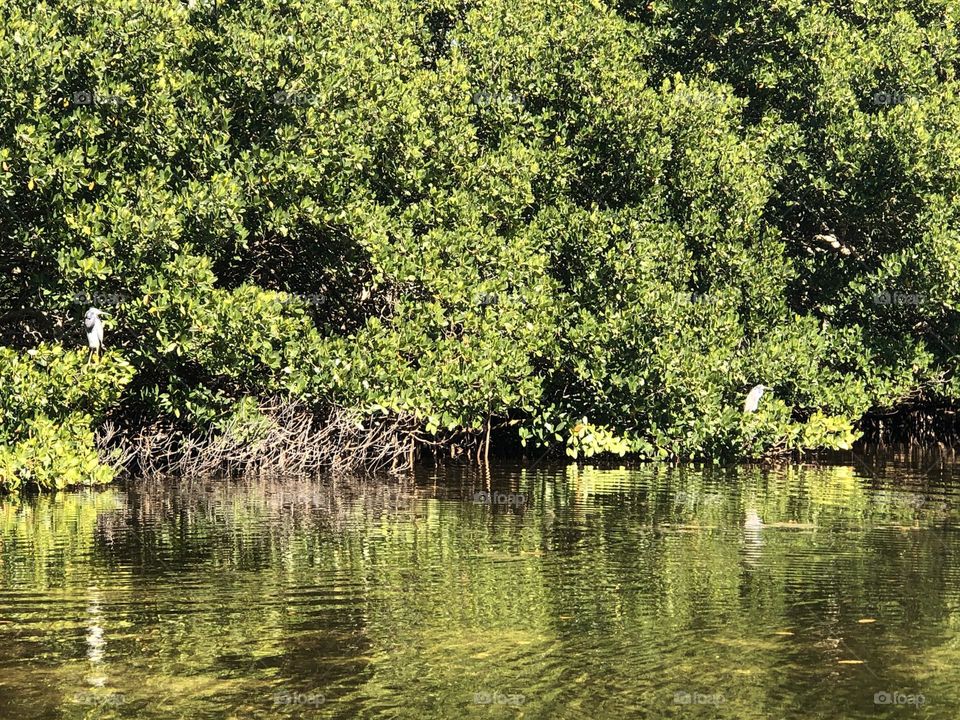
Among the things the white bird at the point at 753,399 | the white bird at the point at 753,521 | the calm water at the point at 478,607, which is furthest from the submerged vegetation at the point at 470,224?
the white bird at the point at 753,521

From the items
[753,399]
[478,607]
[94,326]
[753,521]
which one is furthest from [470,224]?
[478,607]

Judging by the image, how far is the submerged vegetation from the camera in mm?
19391

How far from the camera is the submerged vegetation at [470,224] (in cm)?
1939

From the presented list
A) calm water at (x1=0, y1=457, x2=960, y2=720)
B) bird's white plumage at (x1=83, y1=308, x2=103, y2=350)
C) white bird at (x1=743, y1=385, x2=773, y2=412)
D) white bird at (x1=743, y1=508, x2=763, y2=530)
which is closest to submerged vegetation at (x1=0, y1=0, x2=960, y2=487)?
white bird at (x1=743, y1=385, x2=773, y2=412)

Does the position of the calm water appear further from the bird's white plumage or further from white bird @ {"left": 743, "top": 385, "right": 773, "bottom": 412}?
white bird @ {"left": 743, "top": 385, "right": 773, "bottom": 412}

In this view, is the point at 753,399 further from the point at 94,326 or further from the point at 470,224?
the point at 94,326

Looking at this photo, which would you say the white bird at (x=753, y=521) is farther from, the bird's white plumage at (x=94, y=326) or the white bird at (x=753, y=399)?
the bird's white plumage at (x=94, y=326)

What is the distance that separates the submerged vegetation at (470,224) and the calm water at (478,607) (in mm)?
2405

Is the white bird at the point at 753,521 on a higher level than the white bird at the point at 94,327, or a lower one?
lower

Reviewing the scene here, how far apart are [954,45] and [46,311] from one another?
16.8m

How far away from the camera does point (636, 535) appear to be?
1593 cm

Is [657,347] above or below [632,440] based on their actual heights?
above

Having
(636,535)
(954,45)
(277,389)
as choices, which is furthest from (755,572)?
(954,45)

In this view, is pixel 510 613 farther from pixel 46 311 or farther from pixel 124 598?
pixel 46 311
